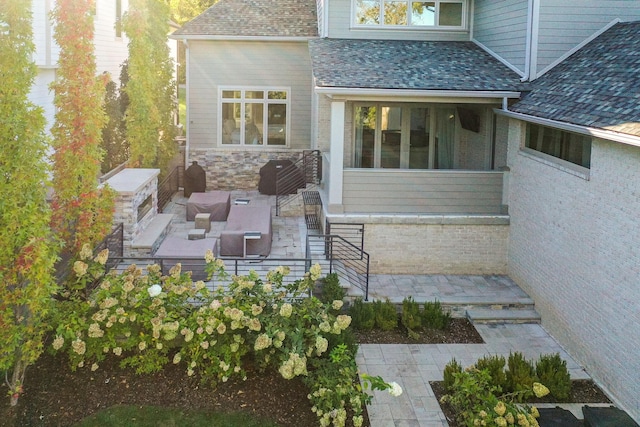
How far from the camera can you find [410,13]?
680 inches

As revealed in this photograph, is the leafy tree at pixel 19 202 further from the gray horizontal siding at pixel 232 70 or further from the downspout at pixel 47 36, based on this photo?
the gray horizontal siding at pixel 232 70

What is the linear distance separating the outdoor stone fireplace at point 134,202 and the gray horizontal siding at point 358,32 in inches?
230

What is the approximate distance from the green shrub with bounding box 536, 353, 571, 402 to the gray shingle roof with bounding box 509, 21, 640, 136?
337 cm

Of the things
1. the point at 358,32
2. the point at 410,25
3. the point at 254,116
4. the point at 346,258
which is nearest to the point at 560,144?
the point at 346,258

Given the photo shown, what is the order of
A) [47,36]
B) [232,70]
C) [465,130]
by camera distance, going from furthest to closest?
[232,70] < [47,36] < [465,130]

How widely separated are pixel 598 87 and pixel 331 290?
549 cm

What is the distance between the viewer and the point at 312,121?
65.8ft

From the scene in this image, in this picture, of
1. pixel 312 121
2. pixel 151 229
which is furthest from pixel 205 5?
pixel 151 229

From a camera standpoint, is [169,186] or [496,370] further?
[169,186]

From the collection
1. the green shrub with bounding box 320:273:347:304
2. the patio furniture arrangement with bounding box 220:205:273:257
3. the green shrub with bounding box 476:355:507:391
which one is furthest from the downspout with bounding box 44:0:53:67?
the green shrub with bounding box 476:355:507:391

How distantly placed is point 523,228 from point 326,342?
6041 millimetres

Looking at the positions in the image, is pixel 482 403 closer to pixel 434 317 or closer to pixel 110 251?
pixel 434 317

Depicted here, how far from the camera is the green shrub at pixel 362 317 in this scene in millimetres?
11500

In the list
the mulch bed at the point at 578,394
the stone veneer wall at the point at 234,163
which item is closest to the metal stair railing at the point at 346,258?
the mulch bed at the point at 578,394
